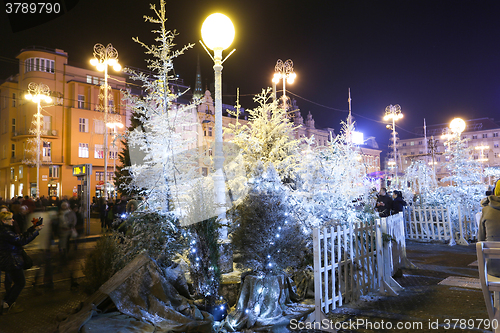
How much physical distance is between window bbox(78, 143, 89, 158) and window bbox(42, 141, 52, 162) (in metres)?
2.84

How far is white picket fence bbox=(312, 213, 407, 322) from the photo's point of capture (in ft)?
15.9

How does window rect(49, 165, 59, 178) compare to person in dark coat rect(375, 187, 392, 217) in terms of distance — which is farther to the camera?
window rect(49, 165, 59, 178)

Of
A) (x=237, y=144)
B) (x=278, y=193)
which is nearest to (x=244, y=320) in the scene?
(x=278, y=193)

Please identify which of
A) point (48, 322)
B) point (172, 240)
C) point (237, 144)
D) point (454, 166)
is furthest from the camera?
point (454, 166)

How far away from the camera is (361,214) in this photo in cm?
806

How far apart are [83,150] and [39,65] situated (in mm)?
10009

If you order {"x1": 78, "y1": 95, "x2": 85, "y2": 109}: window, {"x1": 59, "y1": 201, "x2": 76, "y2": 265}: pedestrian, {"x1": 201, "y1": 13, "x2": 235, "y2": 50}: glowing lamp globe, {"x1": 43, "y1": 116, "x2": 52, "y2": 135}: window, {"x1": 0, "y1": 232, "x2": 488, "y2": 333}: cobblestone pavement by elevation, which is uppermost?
{"x1": 78, "y1": 95, "x2": 85, "y2": 109}: window

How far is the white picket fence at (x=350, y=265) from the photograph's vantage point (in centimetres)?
484

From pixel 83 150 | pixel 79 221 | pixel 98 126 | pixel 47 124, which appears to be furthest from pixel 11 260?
pixel 98 126

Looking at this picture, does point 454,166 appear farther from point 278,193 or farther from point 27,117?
point 27,117

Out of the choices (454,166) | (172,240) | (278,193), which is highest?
(454,166)

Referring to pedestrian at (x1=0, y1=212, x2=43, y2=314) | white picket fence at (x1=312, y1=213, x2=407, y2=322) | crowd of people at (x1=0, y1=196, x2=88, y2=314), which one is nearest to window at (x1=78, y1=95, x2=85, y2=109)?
crowd of people at (x1=0, y1=196, x2=88, y2=314)

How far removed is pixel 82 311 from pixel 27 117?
39.4 m

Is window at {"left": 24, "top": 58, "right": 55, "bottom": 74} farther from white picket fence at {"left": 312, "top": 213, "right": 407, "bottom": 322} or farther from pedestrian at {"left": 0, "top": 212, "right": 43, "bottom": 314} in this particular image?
white picket fence at {"left": 312, "top": 213, "right": 407, "bottom": 322}
